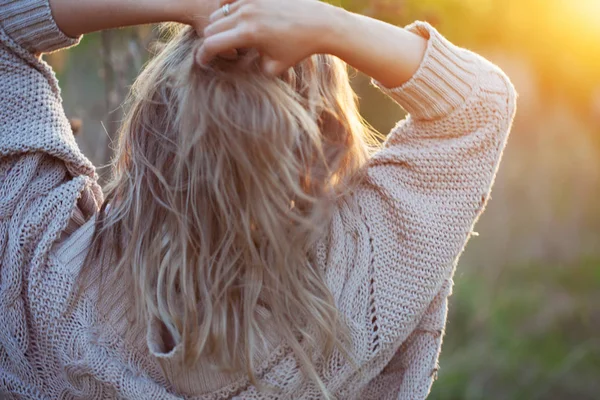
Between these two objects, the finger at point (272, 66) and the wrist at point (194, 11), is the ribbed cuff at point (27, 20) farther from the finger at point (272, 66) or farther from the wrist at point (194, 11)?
the finger at point (272, 66)

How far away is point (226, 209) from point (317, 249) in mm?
166

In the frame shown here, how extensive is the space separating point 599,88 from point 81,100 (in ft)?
7.97

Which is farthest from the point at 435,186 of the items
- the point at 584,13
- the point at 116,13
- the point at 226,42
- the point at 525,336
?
the point at 525,336

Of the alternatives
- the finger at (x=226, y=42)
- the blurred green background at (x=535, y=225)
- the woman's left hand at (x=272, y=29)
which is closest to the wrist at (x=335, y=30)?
the woman's left hand at (x=272, y=29)

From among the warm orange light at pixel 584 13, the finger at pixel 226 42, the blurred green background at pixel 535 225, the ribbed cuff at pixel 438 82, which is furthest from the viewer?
the blurred green background at pixel 535 225

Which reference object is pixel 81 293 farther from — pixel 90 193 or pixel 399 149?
pixel 399 149

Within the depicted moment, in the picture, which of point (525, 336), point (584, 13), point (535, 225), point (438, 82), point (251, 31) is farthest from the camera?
point (535, 225)

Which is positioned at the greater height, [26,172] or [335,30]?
[335,30]

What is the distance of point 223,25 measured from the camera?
2.80 ft

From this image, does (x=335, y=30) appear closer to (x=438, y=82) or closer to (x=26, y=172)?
(x=438, y=82)

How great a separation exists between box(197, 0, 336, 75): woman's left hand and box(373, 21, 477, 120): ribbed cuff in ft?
0.52

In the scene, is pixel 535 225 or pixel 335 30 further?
pixel 535 225

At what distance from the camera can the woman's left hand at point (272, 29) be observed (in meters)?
0.84

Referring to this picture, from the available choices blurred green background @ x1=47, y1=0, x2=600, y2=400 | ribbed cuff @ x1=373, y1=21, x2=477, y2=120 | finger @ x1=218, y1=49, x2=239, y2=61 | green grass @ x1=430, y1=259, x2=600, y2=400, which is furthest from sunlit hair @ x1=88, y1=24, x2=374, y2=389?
green grass @ x1=430, y1=259, x2=600, y2=400
